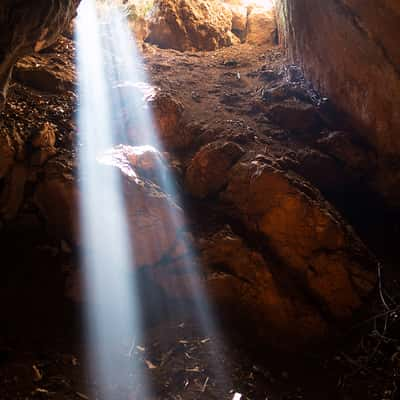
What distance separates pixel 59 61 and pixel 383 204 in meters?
7.50

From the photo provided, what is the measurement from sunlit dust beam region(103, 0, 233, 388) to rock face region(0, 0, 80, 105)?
2.18 meters

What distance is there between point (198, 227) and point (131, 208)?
3.69ft

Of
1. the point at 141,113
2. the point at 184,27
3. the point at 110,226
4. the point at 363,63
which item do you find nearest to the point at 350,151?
the point at 363,63

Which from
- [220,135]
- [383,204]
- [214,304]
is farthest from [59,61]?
[383,204]

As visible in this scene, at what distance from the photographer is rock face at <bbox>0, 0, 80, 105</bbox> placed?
3.51m

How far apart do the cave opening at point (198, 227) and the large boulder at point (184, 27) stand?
16.1ft

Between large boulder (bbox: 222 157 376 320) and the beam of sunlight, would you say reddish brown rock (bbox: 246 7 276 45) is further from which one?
large boulder (bbox: 222 157 376 320)

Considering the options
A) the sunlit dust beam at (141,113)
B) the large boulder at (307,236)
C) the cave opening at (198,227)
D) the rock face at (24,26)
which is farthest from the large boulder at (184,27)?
the large boulder at (307,236)

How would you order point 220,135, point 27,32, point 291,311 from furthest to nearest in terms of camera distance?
point 220,135
point 291,311
point 27,32

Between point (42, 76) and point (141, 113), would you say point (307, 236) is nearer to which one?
point (141, 113)

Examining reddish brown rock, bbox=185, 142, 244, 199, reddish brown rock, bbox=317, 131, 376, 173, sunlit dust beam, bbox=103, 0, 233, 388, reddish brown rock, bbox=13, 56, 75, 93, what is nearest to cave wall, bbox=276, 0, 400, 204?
reddish brown rock, bbox=317, 131, 376, 173

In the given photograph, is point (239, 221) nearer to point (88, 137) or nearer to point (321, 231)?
point (321, 231)

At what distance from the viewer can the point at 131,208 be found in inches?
184

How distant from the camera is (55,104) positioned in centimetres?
557
